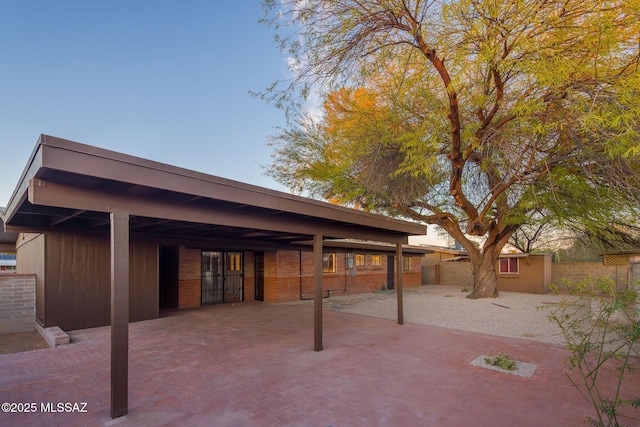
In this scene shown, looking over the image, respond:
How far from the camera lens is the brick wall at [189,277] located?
36.7ft

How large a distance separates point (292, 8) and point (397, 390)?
659 cm

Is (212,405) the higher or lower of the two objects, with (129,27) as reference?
lower

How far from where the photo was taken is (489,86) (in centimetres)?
800

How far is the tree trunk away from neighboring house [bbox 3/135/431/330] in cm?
466

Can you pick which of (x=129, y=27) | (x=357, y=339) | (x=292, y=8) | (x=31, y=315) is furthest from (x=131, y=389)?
(x=129, y=27)

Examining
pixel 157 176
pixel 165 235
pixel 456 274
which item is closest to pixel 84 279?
pixel 165 235

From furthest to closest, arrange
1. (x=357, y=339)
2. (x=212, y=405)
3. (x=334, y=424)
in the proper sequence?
(x=357, y=339) → (x=212, y=405) → (x=334, y=424)

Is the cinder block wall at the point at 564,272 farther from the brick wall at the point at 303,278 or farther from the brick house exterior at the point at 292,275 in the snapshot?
the brick wall at the point at 303,278

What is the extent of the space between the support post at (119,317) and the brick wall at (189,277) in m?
7.70

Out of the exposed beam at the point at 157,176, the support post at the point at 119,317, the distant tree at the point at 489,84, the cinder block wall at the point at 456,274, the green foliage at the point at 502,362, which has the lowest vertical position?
the cinder block wall at the point at 456,274

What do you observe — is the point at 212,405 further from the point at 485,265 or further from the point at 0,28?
the point at 485,265

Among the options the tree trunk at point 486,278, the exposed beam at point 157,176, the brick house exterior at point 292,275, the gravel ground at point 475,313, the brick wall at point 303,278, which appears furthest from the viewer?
the tree trunk at point 486,278

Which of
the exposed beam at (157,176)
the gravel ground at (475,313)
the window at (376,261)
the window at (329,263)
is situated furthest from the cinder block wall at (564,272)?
the exposed beam at (157,176)

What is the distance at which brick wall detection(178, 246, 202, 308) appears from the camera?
11.2m
